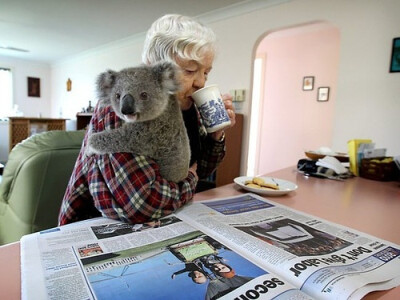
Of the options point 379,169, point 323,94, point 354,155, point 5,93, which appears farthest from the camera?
point 5,93

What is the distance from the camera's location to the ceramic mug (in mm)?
709

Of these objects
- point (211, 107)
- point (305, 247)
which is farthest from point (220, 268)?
point (211, 107)

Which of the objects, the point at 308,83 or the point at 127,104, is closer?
the point at 127,104

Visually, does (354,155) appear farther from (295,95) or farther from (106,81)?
(295,95)

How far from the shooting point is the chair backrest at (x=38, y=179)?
1021 millimetres

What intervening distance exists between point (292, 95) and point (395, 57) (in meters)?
1.74

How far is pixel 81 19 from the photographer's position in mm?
3406

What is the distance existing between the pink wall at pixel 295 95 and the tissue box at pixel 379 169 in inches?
84.7

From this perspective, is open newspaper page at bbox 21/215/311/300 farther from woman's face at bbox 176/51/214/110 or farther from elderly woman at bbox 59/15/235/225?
woman's face at bbox 176/51/214/110

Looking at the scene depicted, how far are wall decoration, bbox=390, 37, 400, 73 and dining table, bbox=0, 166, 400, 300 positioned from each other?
110cm

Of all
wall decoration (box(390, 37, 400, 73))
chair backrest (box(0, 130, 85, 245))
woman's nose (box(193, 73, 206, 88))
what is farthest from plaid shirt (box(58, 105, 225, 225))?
wall decoration (box(390, 37, 400, 73))

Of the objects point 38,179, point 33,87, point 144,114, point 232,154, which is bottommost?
point 232,154

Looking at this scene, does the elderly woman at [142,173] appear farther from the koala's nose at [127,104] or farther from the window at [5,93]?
the window at [5,93]

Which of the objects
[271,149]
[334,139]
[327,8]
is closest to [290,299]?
[334,139]
